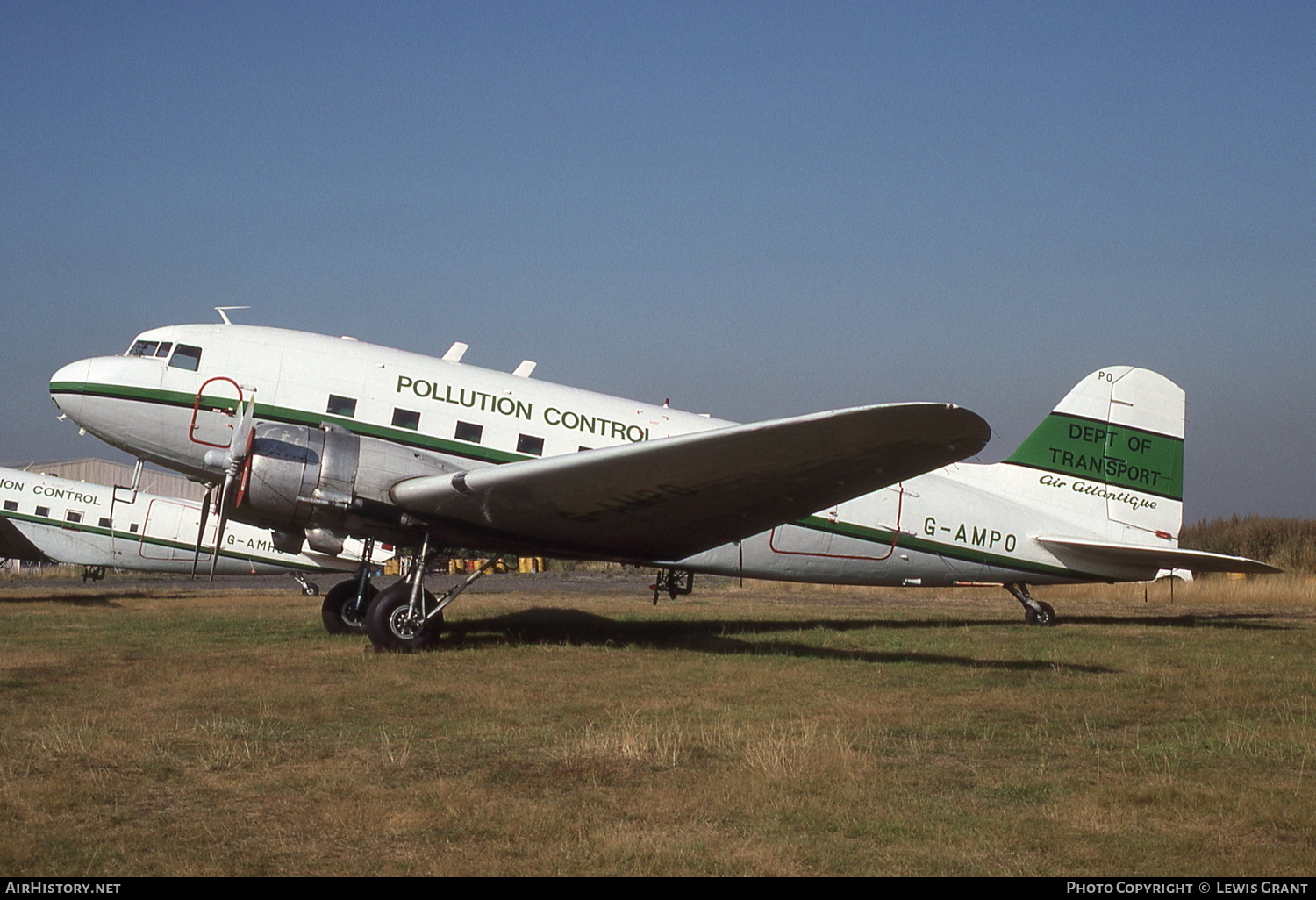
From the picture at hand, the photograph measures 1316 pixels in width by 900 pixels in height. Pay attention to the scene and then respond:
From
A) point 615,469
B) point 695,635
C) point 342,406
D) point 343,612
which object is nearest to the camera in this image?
point 615,469

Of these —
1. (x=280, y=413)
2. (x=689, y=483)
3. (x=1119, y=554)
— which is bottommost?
(x=689, y=483)

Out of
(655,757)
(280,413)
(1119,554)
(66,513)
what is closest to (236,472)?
(280,413)

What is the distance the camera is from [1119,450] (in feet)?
53.2

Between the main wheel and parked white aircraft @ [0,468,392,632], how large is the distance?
50.0 feet

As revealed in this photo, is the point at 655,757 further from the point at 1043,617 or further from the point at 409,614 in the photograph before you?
the point at 1043,617

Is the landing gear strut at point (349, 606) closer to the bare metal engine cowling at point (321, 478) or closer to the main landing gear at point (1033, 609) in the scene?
the bare metal engine cowling at point (321, 478)

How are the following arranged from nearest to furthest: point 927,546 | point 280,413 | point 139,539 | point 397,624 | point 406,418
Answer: point 397,624, point 280,413, point 406,418, point 927,546, point 139,539

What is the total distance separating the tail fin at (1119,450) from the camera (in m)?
16.1

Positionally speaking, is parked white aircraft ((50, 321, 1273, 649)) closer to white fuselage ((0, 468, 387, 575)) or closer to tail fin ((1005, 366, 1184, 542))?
tail fin ((1005, 366, 1184, 542))

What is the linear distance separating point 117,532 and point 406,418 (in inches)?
721

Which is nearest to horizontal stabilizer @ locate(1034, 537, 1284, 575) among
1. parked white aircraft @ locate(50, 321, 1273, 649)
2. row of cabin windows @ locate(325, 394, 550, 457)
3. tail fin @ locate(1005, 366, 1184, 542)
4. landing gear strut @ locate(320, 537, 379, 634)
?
parked white aircraft @ locate(50, 321, 1273, 649)

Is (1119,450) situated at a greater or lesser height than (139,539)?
greater
